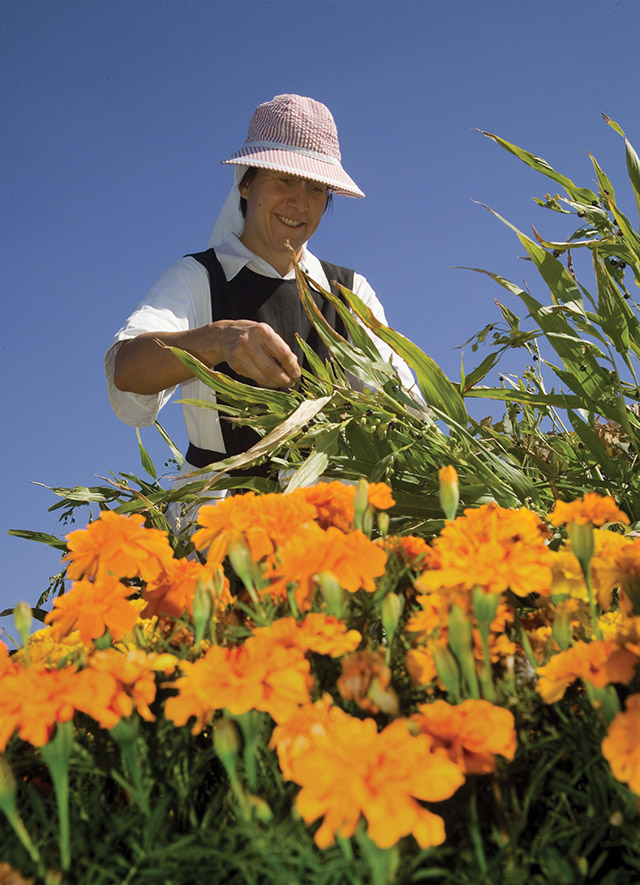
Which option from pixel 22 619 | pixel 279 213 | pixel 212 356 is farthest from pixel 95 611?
pixel 279 213

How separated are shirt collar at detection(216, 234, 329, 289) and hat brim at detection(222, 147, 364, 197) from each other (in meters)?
0.19

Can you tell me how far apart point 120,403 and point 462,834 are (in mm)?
1396

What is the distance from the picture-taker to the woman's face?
6.55ft

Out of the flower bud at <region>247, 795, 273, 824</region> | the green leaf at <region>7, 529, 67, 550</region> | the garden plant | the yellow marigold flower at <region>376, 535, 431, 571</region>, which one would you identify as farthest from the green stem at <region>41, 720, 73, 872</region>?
the green leaf at <region>7, 529, 67, 550</region>

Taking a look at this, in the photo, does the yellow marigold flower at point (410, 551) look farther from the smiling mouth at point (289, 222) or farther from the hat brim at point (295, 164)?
the smiling mouth at point (289, 222)

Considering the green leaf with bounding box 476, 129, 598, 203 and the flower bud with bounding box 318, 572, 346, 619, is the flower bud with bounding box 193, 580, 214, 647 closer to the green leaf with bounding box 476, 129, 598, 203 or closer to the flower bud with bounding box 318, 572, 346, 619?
the flower bud with bounding box 318, 572, 346, 619


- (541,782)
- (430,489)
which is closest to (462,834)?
(541,782)

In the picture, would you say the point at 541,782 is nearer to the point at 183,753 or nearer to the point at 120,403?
the point at 183,753

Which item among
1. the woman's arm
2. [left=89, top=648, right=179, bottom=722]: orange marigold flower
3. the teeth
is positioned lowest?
[left=89, top=648, right=179, bottom=722]: orange marigold flower

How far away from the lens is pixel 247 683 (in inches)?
18.5

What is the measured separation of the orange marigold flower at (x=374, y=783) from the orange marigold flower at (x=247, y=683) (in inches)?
1.8

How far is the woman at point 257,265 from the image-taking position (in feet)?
5.88

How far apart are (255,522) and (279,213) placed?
5.01ft

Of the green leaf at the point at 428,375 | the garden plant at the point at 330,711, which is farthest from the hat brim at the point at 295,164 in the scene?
the garden plant at the point at 330,711
